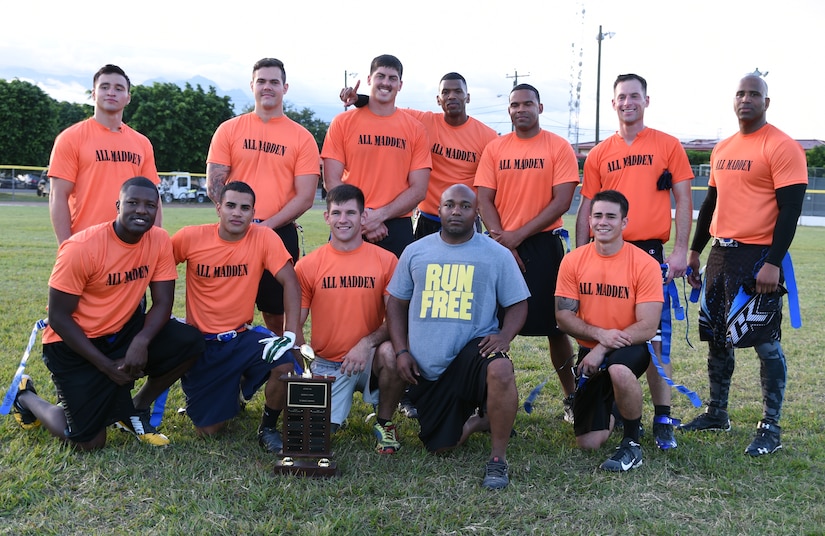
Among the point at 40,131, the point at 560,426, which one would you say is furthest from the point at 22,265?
the point at 40,131

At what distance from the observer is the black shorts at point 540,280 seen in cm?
535

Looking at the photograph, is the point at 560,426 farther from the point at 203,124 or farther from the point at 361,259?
the point at 203,124

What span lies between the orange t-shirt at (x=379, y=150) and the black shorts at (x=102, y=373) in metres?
1.69

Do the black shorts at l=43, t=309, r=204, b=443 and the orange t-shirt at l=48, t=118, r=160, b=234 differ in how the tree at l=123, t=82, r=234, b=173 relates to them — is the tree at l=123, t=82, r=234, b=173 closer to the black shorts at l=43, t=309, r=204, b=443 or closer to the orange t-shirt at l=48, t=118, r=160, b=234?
the orange t-shirt at l=48, t=118, r=160, b=234

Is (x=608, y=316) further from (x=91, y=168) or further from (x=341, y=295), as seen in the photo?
(x=91, y=168)

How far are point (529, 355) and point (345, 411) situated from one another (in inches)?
111

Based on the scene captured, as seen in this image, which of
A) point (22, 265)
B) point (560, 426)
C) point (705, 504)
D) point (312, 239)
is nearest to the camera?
point (705, 504)

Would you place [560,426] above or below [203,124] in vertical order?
Result: below

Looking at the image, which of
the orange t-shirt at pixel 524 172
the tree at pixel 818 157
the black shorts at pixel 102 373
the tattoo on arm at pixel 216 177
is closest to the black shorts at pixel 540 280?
the orange t-shirt at pixel 524 172

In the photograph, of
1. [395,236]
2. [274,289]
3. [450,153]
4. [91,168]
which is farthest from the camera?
[450,153]

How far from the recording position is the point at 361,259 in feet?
15.9

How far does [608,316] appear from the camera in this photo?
465 cm

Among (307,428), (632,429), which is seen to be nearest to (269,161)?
(307,428)

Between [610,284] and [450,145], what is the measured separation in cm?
181
